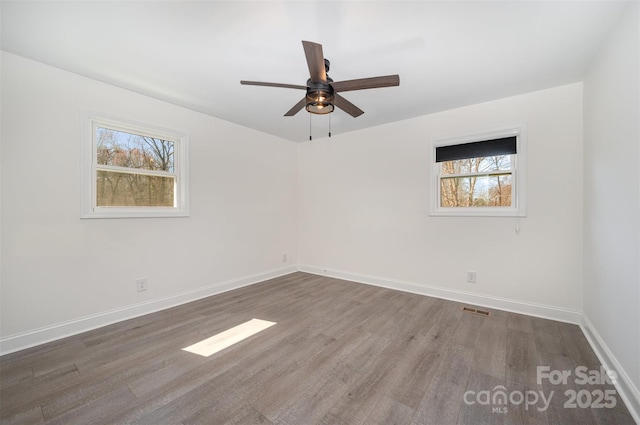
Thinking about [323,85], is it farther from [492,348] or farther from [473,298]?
[473,298]

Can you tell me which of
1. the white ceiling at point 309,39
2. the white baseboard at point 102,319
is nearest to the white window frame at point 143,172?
the white ceiling at point 309,39

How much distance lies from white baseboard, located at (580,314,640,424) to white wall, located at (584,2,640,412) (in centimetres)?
1

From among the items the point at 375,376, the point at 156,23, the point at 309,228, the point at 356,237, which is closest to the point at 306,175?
the point at 309,228

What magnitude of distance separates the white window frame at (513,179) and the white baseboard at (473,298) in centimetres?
103

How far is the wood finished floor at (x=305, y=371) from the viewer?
153 cm

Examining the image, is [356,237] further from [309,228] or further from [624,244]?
[624,244]

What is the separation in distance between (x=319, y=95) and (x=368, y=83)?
0.39 metres

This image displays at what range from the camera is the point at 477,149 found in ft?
10.9

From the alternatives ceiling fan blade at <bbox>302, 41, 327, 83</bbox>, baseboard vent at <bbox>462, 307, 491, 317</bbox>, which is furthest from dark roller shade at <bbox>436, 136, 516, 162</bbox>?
ceiling fan blade at <bbox>302, 41, 327, 83</bbox>

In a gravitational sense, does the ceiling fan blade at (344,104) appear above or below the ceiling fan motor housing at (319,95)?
above

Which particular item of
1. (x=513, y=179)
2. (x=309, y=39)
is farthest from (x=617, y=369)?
(x=309, y=39)

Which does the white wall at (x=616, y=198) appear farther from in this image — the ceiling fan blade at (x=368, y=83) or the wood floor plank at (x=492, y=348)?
the ceiling fan blade at (x=368, y=83)

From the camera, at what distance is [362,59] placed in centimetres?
227

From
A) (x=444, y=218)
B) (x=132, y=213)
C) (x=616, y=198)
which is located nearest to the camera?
(x=616, y=198)
